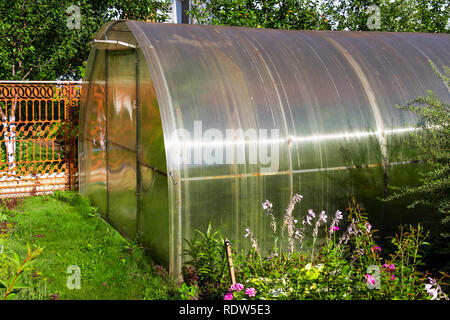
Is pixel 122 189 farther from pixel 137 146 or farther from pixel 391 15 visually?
pixel 391 15

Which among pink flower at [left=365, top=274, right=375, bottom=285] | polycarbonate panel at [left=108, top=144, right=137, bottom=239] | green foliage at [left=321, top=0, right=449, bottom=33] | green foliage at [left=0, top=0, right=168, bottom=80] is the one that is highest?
green foliage at [left=321, top=0, right=449, bottom=33]

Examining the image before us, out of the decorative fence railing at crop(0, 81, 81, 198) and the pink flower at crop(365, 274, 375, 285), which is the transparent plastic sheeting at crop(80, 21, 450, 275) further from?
the decorative fence railing at crop(0, 81, 81, 198)

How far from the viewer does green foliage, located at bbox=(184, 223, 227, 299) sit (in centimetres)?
479

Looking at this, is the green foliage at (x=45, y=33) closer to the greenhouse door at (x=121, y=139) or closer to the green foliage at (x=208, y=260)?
the greenhouse door at (x=121, y=139)

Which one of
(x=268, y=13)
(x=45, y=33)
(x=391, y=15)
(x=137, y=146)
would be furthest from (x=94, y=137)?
(x=391, y=15)

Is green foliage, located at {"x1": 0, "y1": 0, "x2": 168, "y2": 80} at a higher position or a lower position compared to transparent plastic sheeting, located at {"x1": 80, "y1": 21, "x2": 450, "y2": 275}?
higher

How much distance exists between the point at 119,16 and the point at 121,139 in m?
6.43

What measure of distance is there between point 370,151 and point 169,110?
2.54 m

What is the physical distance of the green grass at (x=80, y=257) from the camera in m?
Result: 4.99

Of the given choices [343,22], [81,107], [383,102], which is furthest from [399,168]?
[343,22]

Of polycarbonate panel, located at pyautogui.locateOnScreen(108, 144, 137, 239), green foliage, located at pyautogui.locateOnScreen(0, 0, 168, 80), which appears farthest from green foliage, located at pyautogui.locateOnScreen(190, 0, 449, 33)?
polycarbonate panel, located at pyautogui.locateOnScreen(108, 144, 137, 239)

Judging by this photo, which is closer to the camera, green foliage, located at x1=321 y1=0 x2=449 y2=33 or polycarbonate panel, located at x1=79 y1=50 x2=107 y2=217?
polycarbonate panel, located at x1=79 y1=50 x2=107 y2=217

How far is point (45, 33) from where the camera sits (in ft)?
34.6
